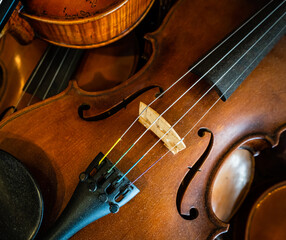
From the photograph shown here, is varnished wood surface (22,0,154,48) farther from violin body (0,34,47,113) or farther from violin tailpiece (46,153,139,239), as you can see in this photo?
violin tailpiece (46,153,139,239)

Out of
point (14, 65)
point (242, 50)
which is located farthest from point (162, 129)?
point (14, 65)

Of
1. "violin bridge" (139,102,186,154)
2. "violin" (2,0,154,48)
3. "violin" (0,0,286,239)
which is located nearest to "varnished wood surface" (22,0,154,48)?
"violin" (2,0,154,48)

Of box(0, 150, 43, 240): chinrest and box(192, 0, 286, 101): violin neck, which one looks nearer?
box(0, 150, 43, 240): chinrest

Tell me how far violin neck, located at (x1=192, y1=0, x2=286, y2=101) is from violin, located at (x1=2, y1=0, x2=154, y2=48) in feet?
1.36

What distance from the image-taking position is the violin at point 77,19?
922 mm

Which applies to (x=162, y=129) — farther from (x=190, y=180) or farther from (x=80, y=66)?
(x=80, y=66)

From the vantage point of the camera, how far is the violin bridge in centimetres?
91

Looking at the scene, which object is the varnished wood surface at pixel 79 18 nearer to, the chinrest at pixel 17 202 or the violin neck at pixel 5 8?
the violin neck at pixel 5 8

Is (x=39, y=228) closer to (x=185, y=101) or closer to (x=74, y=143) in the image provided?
(x=74, y=143)

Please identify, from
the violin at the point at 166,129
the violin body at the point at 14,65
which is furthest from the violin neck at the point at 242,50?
the violin body at the point at 14,65

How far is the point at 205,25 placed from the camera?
47.6 inches

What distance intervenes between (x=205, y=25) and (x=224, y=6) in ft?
0.59

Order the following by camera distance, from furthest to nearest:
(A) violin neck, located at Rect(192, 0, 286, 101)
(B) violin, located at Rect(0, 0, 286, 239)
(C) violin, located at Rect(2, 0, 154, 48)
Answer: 1. (A) violin neck, located at Rect(192, 0, 286, 101)
2. (C) violin, located at Rect(2, 0, 154, 48)
3. (B) violin, located at Rect(0, 0, 286, 239)

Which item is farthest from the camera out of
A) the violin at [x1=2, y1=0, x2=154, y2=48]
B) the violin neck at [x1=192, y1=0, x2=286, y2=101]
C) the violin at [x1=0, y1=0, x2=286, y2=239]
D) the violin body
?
the violin body
